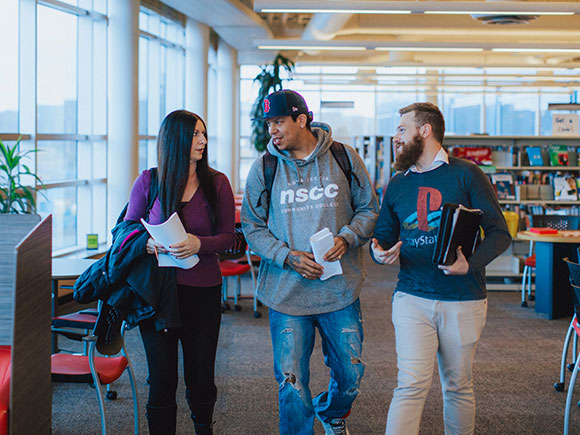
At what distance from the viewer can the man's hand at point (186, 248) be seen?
8.49ft

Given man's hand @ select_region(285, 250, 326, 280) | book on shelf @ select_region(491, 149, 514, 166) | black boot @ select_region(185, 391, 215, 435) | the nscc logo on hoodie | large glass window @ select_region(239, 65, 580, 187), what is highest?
large glass window @ select_region(239, 65, 580, 187)

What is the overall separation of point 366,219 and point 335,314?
43cm

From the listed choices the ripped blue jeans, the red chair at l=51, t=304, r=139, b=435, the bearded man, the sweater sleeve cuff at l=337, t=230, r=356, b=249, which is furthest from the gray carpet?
the sweater sleeve cuff at l=337, t=230, r=356, b=249

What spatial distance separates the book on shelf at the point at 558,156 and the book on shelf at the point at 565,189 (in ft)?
0.62

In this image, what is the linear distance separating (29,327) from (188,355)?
103cm

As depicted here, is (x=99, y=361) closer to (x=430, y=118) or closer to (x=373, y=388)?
(x=373, y=388)

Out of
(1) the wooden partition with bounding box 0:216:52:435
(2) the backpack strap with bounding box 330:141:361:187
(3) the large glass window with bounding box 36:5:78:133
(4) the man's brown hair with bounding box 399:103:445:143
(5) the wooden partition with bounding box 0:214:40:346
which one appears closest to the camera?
(1) the wooden partition with bounding box 0:216:52:435

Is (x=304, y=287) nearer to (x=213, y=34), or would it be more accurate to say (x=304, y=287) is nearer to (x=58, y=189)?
(x=58, y=189)

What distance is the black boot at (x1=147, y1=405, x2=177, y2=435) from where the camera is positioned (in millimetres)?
2660

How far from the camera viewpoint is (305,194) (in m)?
2.78

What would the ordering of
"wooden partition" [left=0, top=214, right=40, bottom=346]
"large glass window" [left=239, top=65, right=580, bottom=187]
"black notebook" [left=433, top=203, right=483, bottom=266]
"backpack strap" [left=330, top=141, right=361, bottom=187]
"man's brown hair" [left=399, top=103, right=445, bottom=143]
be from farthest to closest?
"large glass window" [left=239, top=65, right=580, bottom=187] < "backpack strap" [left=330, top=141, right=361, bottom=187] < "man's brown hair" [left=399, top=103, right=445, bottom=143] < "black notebook" [left=433, top=203, right=483, bottom=266] < "wooden partition" [left=0, top=214, right=40, bottom=346]

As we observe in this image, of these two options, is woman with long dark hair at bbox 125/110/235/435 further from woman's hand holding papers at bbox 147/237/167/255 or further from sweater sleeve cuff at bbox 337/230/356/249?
sweater sleeve cuff at bbox 337/230/356/249

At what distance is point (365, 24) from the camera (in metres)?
13.1

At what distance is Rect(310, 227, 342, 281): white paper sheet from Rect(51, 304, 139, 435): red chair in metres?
0.96
